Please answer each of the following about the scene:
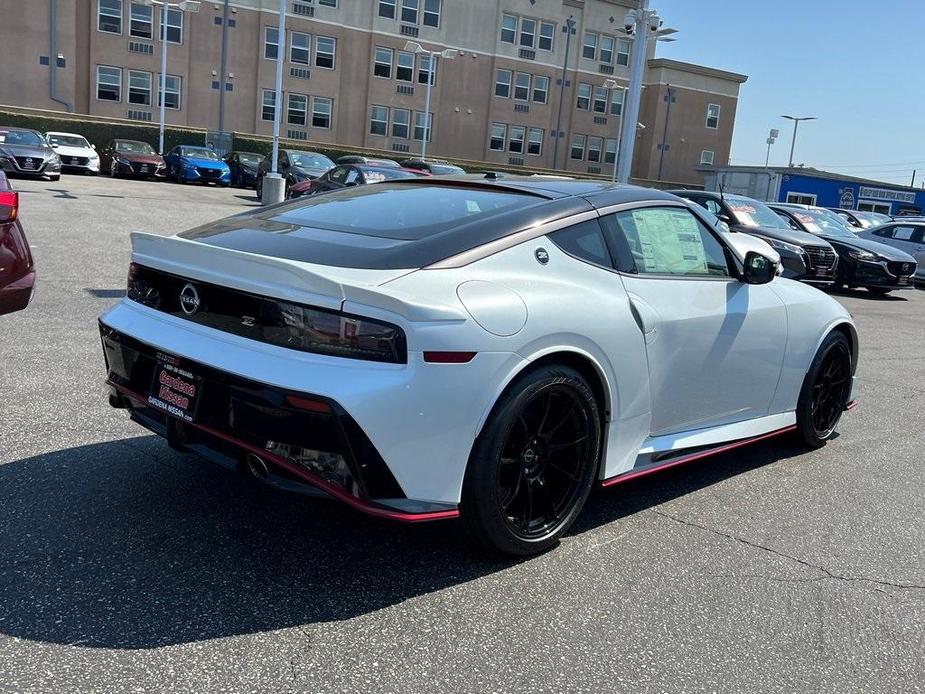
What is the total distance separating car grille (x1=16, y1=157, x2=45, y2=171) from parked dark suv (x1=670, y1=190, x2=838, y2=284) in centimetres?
1667

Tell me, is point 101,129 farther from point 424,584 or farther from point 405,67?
point 424,584

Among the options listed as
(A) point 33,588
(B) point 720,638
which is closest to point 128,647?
(A) point 33,588

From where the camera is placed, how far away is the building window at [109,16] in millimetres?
40219

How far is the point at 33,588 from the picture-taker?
117 inches

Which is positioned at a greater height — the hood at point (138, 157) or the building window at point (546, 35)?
the building window at point (546, 35)

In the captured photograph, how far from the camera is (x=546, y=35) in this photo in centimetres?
5128

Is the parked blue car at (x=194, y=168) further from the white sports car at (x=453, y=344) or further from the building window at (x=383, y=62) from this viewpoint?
the white sports car at (x=453, y=344)

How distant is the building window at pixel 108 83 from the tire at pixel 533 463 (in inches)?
1679

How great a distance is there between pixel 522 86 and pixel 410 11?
26.4 ft

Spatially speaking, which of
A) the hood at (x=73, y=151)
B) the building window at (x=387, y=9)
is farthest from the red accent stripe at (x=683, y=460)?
the building window at (x=387, y=9)

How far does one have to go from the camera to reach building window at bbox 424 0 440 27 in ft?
156

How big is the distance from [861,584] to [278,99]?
23.2 metres

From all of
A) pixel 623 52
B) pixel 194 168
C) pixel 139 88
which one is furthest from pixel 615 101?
pixel 194 168

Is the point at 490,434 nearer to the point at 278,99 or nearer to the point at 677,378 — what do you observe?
the point at 677,378
